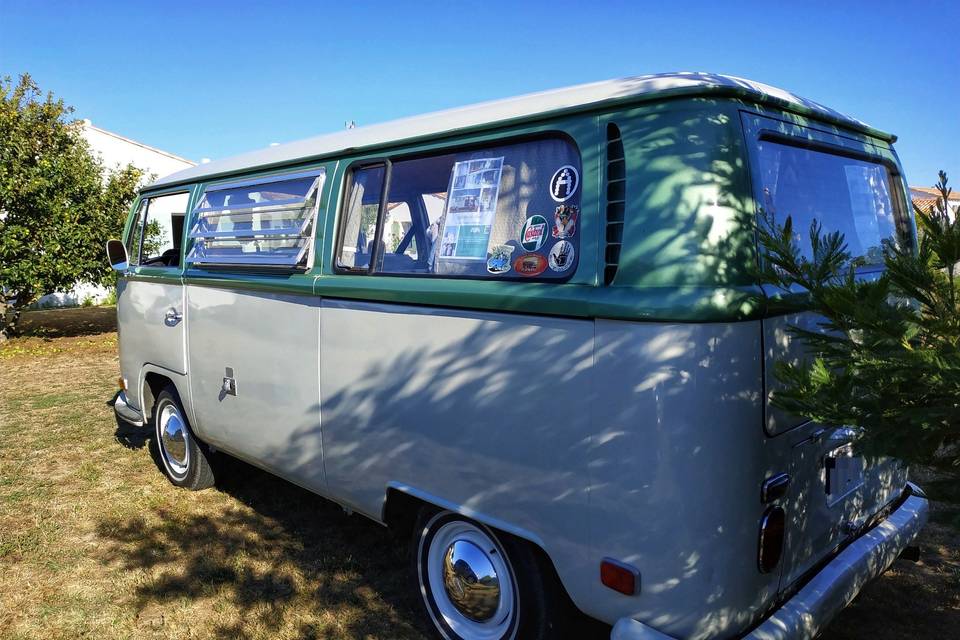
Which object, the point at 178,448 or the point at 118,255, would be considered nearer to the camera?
the point at 178,448

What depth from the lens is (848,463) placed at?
9.39 ft

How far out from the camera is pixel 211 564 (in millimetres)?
4047

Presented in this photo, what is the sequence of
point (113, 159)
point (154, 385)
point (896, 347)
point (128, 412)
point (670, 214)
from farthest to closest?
point (113, 159) → point (128, 412) → point (154, 385) → point (670, 214) → point (896, 347)

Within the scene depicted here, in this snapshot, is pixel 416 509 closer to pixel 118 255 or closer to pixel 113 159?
pixel 118 255

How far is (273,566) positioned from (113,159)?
2081cm

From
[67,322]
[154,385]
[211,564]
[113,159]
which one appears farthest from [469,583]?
[113,159]

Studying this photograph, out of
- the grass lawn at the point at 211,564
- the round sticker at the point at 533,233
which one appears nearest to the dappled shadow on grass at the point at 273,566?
the grass lawn at the point at 211,564

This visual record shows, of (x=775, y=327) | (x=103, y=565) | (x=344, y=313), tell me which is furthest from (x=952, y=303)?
(x=103, y=565)

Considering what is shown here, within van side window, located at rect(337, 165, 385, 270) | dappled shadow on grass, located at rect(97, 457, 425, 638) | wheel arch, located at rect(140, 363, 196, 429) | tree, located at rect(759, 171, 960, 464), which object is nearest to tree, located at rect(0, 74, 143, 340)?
wheel arch, located at rect(140, 363, 196, 429)

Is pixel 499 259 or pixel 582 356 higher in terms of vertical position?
pixel 499 259

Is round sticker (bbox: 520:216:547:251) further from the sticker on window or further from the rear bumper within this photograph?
the rear bumper

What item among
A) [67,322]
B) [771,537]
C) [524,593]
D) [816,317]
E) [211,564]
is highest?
[816,317]

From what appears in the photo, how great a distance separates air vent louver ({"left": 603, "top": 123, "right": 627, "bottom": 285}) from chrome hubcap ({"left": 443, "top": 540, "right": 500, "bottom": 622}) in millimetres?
1362

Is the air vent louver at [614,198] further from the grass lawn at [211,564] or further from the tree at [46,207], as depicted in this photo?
the tree at [46,207]
